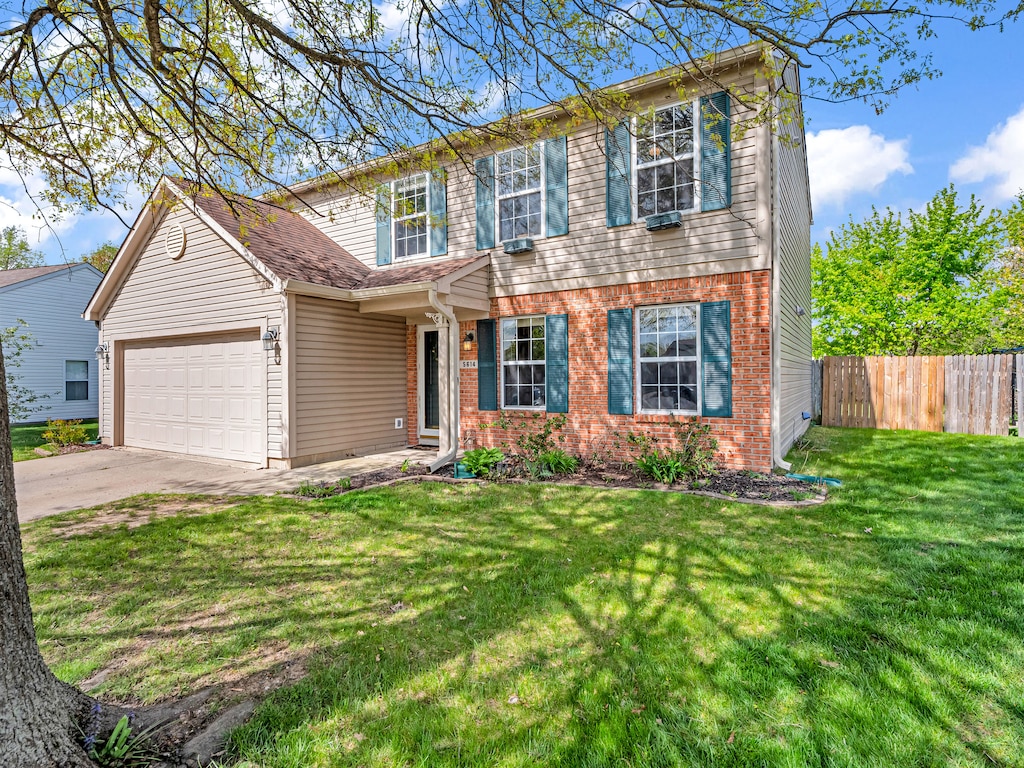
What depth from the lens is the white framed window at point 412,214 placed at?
390 inches

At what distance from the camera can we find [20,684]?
1.78 meters

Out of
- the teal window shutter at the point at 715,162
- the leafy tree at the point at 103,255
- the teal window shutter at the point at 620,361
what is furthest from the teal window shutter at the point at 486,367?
the leafy tree at the point at 103,255

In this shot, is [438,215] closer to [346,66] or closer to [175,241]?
[175,241]

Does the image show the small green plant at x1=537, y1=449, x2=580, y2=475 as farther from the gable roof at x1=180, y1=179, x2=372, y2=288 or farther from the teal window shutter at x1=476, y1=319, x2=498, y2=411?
the gable roof at x1=180, y1=179, x2=372, y2=288

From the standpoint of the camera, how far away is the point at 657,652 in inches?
108

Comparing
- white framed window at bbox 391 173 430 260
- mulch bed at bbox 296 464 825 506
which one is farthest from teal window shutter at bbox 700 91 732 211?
white framed window at bbox 391 173 430 260

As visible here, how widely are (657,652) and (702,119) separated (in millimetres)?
6952

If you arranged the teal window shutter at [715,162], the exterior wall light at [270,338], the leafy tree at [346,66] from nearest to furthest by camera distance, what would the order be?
the leafy tree at [346,66], the teal window shutter at [715,162], the exterior wall light at [270,338]

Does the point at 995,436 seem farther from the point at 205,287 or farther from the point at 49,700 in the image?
the point at 205,287

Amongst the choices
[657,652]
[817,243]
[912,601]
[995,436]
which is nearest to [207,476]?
Answer: [657,652]

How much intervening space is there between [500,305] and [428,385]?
8.13ft

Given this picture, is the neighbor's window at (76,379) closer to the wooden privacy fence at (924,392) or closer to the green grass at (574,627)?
the green grass at (574,627)

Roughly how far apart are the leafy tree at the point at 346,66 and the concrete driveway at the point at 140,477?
3640 mm

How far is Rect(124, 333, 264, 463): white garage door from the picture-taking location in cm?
877
